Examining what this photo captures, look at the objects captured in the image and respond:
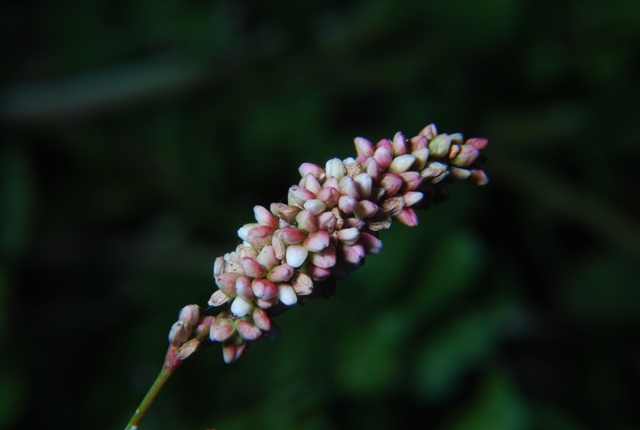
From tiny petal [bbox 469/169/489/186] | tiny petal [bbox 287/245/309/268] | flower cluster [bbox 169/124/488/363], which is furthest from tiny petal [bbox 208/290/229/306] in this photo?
tiny petal [bbox 469/169/489/186]

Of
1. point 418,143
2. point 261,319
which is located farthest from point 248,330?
point 418,143

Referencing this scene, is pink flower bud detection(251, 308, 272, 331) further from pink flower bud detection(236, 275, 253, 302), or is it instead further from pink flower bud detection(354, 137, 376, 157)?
pink flower bud detection(354, 137, 376, 157)

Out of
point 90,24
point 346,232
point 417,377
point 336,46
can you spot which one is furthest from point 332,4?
point 346,232

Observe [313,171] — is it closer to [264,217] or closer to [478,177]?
[264,217]

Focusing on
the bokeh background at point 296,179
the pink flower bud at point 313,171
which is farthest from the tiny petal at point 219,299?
the bokeh background at point 296,179

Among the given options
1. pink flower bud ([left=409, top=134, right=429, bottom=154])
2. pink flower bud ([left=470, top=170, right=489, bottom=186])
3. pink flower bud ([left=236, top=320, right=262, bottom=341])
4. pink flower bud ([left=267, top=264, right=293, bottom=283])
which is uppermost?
pink flower bud ([left=409, top=134, right=429, bottom=154])
